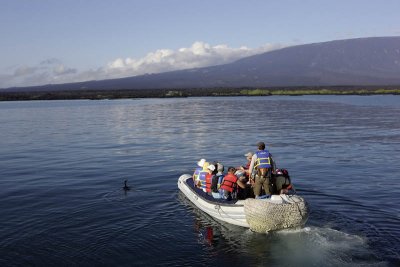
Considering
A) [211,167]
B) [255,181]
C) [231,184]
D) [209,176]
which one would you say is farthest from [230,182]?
[209,176]

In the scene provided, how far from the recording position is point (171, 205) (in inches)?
875

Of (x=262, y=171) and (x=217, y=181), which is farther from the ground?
(x=262, y=171)

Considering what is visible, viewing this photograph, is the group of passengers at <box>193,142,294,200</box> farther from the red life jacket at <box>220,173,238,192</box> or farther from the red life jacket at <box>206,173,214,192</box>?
the red life jacket at <box>206,173,214,192</box>

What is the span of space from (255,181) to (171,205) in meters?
5.23

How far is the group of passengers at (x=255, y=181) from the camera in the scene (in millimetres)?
18688

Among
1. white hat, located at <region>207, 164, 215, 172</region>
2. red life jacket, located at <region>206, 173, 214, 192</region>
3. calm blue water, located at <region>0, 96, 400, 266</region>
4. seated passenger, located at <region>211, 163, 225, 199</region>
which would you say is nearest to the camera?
calm blue water, located at <region>0, 96, 400, 266</region>

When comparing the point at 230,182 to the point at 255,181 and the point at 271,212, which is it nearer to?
the point at 255,181

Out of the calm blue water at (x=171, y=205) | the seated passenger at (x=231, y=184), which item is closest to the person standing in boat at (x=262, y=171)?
the seated passenger at (x=231, y=184)

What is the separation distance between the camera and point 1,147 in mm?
42031

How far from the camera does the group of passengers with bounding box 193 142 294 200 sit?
18.7m

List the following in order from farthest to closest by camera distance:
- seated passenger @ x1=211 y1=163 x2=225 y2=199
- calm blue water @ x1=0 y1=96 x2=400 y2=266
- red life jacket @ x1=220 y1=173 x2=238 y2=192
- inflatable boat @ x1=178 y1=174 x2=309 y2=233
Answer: seated passenger @ x1=211 y1=163 x2=225 y2=199, red life jacket @ x1=220 y1=173 x2=238 y2=192, inflatable boat @ x1=178 y1=174 x2=309 y2=233, calm blue water @ x1=0 y1=96 x2=400 y2=266

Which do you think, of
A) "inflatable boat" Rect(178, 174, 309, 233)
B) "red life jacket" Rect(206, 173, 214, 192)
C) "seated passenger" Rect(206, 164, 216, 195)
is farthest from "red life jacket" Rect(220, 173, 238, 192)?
"red life jacket" Rect(206, 173, 214, 192)

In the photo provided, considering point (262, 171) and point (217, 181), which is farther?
point (217, 181)

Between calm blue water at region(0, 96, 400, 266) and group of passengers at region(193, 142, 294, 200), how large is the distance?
4.92 ft
